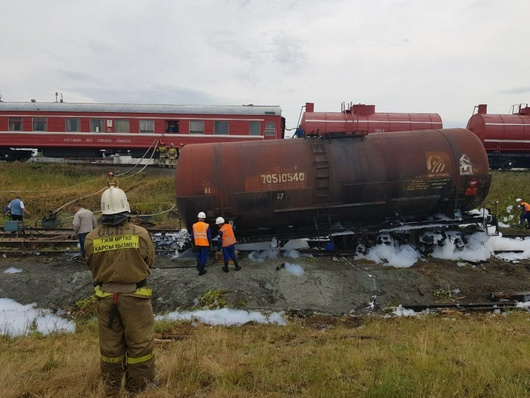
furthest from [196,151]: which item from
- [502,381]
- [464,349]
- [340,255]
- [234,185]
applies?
[502,381]

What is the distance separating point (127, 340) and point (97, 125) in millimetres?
19184

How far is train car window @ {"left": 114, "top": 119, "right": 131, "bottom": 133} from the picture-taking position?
806 inches

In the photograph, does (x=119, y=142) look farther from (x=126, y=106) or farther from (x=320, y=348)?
(x=320, y=348)

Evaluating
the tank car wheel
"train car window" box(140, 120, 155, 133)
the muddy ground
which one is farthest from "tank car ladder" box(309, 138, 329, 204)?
"train car window" box(140, 120, 155, 133)

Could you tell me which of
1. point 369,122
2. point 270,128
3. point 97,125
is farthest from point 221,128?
point 369,122

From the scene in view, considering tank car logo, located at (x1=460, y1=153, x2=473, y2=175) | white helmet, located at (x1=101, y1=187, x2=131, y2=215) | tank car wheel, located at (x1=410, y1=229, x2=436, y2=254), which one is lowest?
tank car wheel, located at (x1=410, y1=229, x2=436, y2=254)

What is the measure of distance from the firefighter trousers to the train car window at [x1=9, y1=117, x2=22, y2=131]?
829 inches

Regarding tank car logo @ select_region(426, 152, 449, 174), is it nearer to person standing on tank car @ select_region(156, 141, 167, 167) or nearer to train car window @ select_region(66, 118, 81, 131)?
person standing on tank car @ select_region(156, 141, 167, 167)

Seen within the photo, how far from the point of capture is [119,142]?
808 inches

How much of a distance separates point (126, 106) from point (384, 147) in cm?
1517

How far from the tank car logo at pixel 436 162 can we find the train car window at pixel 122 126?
15.8 meters

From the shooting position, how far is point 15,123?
811 inches

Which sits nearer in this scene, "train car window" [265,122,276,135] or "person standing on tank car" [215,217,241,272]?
"person standing on tank car" [215,217,241,272]

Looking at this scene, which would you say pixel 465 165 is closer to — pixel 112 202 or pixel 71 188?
pixel 112 202
